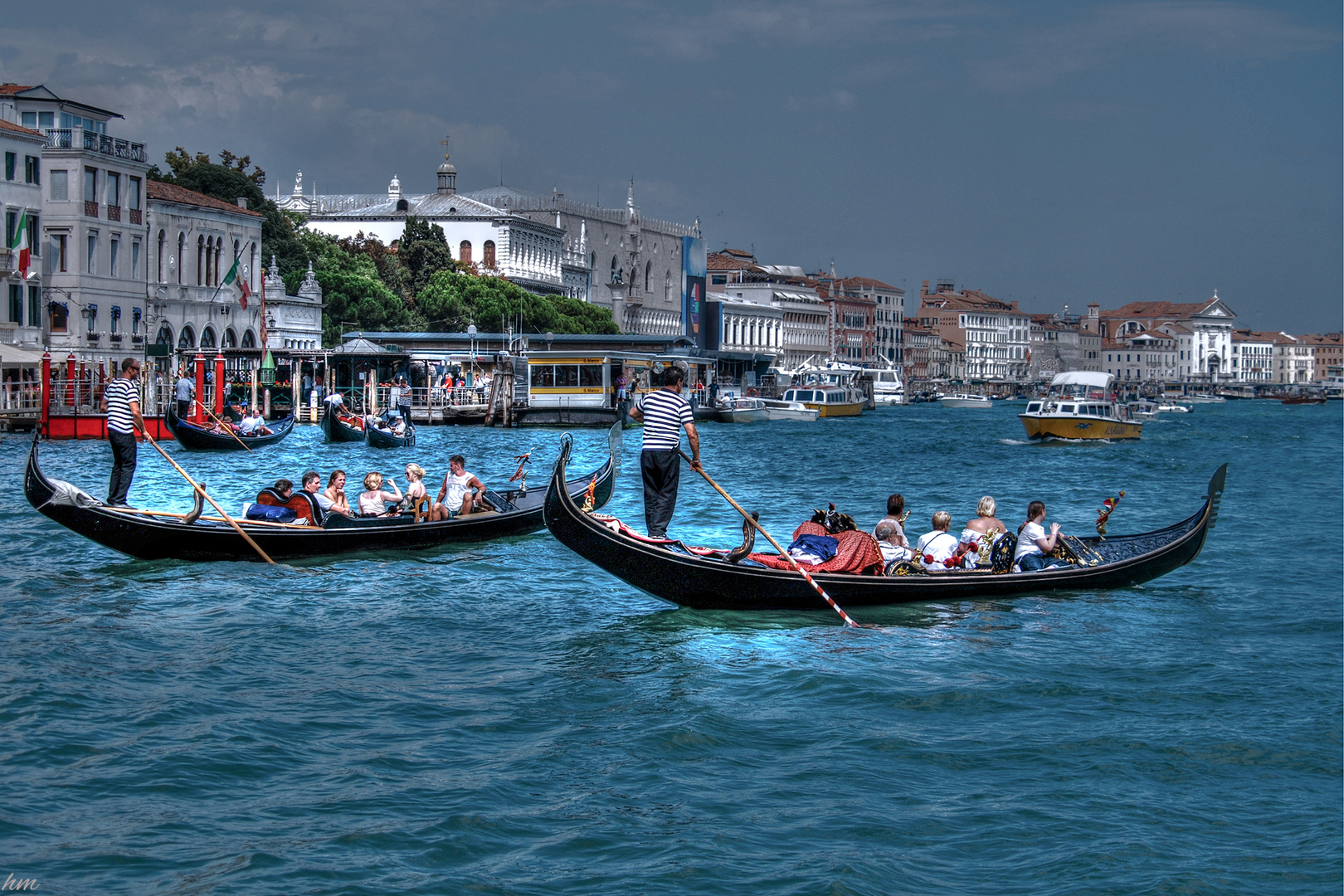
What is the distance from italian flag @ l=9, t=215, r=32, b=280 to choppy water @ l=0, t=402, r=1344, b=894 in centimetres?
1796

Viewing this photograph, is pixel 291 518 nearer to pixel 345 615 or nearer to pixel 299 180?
pixel 345 615

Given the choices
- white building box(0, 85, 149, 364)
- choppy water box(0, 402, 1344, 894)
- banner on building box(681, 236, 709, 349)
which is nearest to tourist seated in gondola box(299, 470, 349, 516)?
choppy water box(0, 402, 1344, 894)

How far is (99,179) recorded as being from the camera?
30.5 m

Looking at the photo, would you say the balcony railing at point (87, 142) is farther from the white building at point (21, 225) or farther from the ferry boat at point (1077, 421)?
the ferry boat at point (1077, 421)

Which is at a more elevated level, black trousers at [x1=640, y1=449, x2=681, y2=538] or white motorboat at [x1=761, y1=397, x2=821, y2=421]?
white motorboat at [x1=761, y1=397, x2=821, y2=421]

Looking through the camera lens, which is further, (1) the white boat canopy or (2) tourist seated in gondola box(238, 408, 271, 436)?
(1) the white boat canopy

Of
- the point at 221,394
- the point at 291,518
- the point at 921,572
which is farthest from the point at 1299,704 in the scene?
the point at 221,394

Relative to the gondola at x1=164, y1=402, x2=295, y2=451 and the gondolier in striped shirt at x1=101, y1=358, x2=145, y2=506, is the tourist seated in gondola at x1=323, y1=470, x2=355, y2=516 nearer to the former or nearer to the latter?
the gondolier in striped shirt at x1=101, y1=358, x2=145, y2=506

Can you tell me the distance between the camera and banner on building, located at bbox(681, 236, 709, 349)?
8062 cm

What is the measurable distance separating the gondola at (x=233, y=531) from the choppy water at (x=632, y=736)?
18 cm

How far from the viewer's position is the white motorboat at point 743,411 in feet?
137

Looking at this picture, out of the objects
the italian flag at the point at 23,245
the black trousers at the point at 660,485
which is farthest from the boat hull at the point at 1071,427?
the black trousers at the point at 660,485

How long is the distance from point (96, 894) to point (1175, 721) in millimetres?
4565

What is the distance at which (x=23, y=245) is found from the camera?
2834 cm
